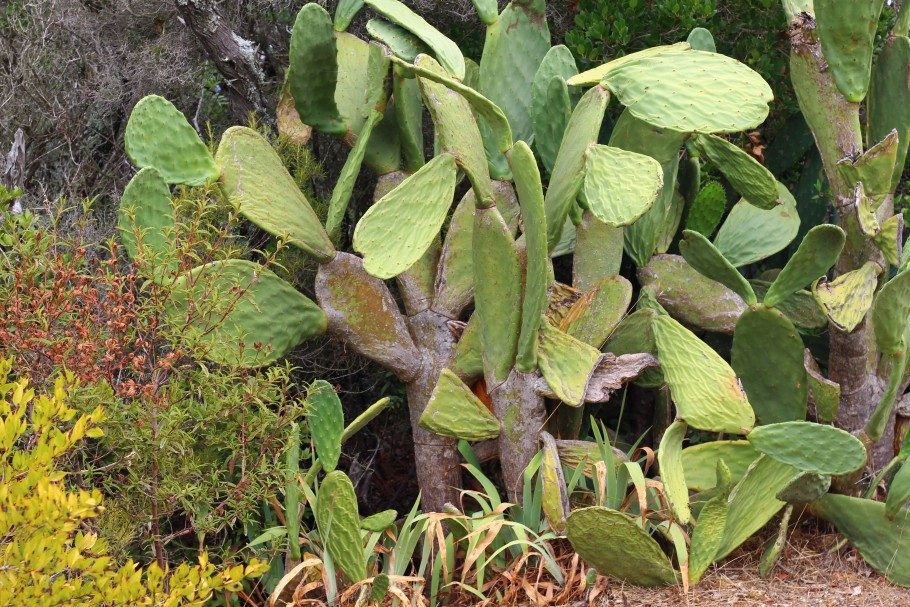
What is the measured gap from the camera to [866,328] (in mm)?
3334

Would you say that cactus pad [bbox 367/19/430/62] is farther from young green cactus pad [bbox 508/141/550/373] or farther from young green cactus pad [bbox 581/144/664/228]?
young green cactus pad [bbox 581/144/664/228]

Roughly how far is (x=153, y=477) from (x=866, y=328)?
7.16 ft

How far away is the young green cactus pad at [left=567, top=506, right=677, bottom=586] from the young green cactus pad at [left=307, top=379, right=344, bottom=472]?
70cm

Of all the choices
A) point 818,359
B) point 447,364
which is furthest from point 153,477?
point 818,359

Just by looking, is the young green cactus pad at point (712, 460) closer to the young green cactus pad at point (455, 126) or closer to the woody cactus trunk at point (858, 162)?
the woody cactus trunk at point (858, 162)

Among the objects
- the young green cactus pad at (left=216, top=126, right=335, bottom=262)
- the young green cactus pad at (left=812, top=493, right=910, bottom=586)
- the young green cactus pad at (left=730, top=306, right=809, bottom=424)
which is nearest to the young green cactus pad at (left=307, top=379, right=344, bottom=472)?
the young green cactus pad at (left=216, top=126, right=335, bottom=262)

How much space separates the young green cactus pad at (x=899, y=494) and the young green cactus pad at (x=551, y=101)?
4.82ft

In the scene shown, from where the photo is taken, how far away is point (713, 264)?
323cm

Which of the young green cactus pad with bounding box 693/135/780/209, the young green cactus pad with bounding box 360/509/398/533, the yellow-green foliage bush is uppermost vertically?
the young green cactus pad with bounding box 693/135/780/209

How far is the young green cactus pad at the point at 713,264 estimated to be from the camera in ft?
10.4

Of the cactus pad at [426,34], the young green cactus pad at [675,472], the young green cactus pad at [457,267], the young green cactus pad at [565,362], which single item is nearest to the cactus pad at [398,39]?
the cactus pad at [426,34]

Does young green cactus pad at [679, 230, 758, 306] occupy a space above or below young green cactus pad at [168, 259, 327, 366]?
above

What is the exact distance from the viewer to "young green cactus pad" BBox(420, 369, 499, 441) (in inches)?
123

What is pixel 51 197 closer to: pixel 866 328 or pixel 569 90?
pixel 569 90
